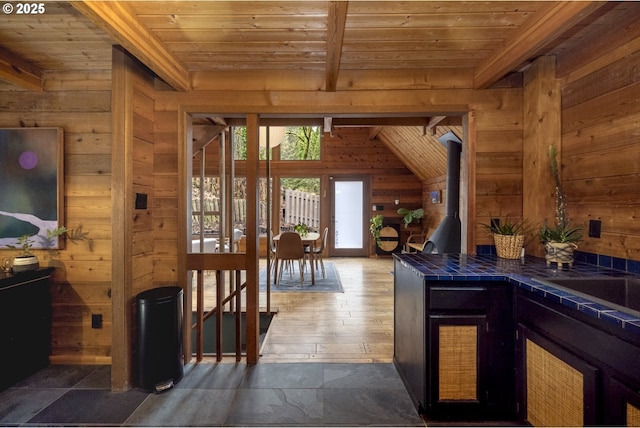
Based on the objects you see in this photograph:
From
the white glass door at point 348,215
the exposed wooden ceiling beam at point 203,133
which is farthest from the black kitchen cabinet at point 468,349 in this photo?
the white glass door at point 348,215

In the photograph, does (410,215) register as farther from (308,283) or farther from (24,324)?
(24,324)

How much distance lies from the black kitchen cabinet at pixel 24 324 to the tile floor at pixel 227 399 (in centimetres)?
10

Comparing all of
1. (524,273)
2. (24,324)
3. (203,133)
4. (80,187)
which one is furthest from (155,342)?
(524,273)

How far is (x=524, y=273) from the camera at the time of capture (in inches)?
65.1

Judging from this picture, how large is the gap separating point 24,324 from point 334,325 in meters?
2.55

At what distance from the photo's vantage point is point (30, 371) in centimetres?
217

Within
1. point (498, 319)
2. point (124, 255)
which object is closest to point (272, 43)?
point (124, 255)

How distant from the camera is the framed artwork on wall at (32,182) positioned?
228 centimetres

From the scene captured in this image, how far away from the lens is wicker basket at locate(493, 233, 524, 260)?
202 cm

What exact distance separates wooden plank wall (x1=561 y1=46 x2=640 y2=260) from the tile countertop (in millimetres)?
240

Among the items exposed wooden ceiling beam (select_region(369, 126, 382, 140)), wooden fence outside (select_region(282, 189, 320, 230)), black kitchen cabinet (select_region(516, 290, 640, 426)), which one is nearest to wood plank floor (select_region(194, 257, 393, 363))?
black kitchen cabinet (select_region(516, 290, 640, 426))

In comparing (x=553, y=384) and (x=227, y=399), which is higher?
(x=553, y=384)

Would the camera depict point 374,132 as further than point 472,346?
Yes

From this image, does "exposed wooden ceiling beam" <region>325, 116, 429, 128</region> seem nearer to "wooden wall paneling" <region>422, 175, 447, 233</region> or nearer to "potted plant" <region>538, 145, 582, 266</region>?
"potted plant" <region>538, 145, 582, 266</region>
